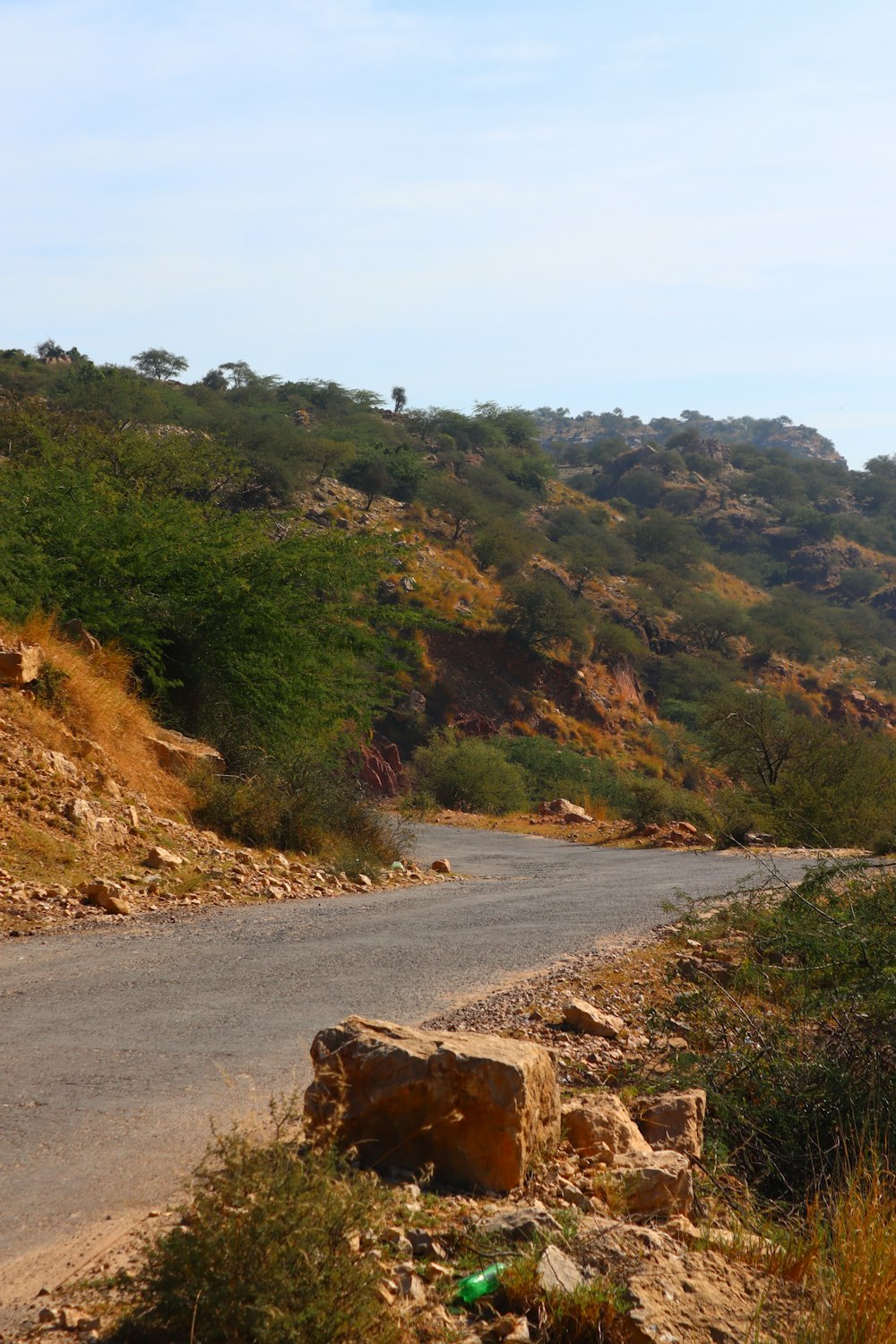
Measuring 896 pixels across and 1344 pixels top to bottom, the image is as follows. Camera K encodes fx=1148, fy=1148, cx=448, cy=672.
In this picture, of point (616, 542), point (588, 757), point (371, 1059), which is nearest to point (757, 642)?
point (616, 542)

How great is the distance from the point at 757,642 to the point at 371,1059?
60.6 m

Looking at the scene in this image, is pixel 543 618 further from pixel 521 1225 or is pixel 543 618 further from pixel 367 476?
pixel 521 1225

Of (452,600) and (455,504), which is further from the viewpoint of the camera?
(455,504)

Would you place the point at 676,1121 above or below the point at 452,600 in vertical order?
below

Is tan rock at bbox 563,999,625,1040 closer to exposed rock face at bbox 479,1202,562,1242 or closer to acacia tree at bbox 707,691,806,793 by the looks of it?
exposed rock face at bbox 479,1202,562,1242

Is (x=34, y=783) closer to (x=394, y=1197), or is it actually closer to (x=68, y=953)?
(x=68, y=953)

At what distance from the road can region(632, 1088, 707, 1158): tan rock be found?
65.7 inches

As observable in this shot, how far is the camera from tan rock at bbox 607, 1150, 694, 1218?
14.1ft

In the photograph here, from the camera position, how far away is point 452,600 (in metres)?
50.6

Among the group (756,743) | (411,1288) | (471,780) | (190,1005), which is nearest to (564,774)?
(471,780)

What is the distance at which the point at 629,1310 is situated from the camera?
136 inches

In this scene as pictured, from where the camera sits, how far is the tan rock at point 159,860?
11.8 metres

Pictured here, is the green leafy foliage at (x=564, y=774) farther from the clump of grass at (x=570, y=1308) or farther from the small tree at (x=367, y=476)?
the clump of grass at (x=570, y=1308)

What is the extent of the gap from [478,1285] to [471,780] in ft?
103
